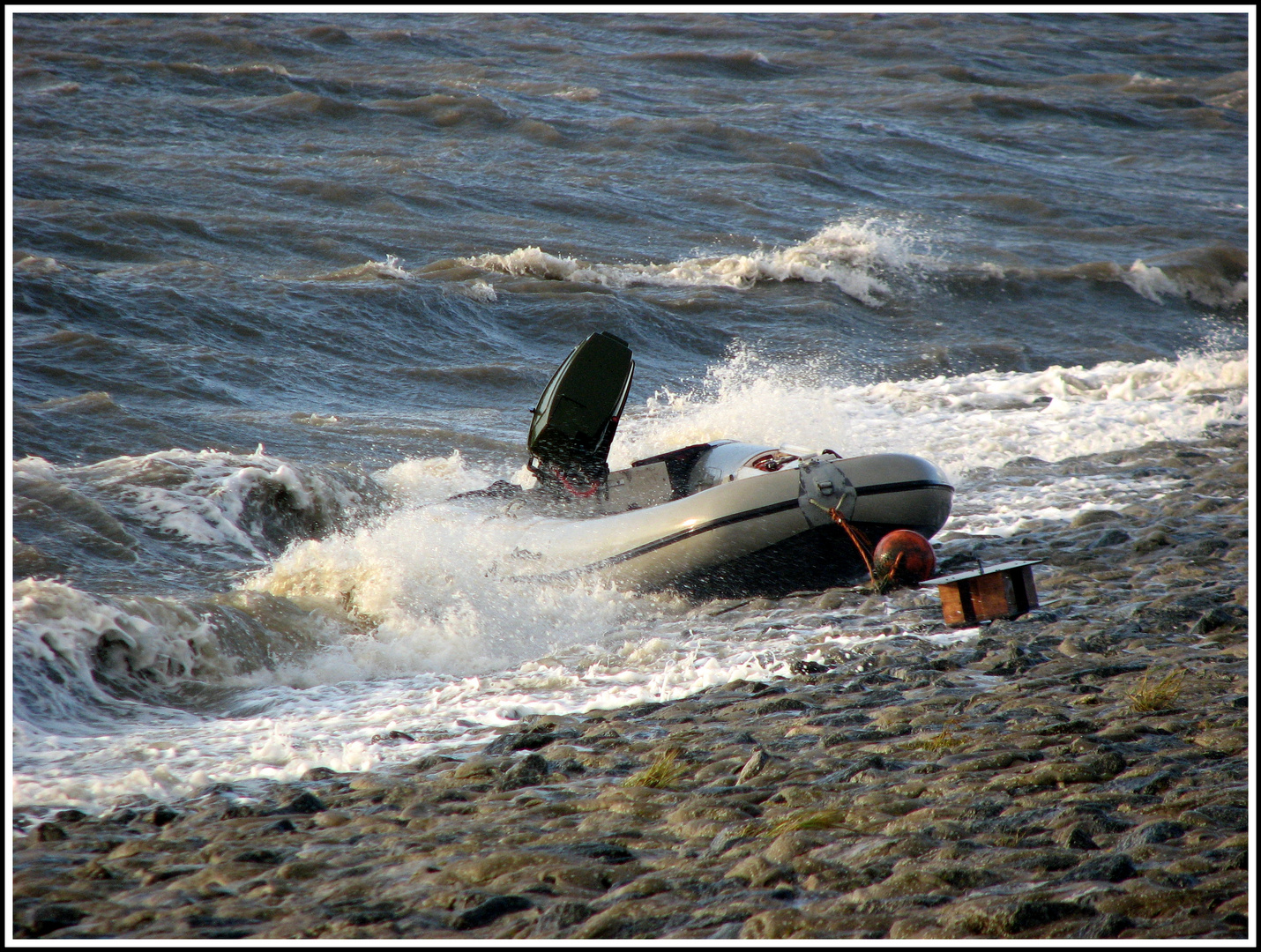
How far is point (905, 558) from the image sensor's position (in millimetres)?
5234

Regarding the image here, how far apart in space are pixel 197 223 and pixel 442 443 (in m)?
6.56

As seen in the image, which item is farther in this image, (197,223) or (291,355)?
(197,223)

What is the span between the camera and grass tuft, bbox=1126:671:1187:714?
380 cm

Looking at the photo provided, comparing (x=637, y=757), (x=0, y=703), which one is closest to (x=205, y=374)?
(x=0, y=703)

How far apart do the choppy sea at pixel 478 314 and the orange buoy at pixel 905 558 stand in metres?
0.47

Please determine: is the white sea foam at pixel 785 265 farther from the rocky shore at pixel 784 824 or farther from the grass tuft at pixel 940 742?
the grass tuft at pixel 940 742

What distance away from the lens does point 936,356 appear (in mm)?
13477

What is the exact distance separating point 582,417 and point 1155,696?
3941 millimetres

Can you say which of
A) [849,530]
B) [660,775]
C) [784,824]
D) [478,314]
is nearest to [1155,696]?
[784,824]

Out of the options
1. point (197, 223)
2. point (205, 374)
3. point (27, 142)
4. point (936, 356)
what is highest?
point (27, 142)

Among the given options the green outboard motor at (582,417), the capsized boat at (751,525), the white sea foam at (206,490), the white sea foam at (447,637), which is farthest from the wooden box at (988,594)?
the white sea foam at (206,490)

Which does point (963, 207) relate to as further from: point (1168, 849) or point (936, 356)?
point (1168, 849)

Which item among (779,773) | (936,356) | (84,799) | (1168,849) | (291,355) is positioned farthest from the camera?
(936,356)

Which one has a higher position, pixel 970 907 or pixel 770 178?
pixel 770 178
